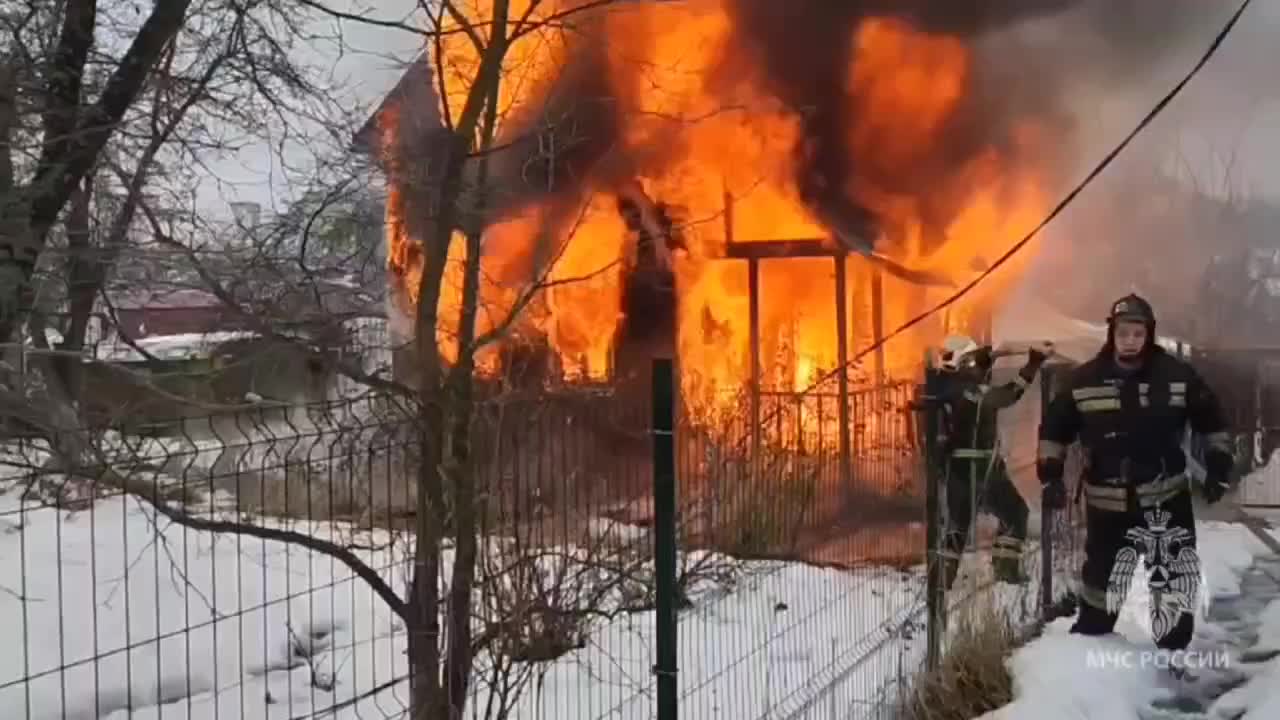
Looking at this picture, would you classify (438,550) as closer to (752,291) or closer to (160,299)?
(160,299)

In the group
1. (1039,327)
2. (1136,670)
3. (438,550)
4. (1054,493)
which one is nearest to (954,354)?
(1054,493)

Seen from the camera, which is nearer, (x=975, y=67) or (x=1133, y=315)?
(x=1133, y=315)

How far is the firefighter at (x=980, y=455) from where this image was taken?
6.31 m

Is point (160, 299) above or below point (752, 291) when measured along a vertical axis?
below

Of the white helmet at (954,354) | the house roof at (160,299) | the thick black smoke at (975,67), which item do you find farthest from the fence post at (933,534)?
the thick black smoke at (975,67)

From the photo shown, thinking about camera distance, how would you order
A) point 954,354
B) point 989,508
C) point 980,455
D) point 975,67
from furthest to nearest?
point 975,67 < point 954,354 < point 989,508 < point 980,455

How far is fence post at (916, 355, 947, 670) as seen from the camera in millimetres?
4898

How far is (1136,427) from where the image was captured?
188 inches

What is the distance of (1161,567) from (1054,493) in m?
0.53

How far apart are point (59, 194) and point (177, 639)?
269cm

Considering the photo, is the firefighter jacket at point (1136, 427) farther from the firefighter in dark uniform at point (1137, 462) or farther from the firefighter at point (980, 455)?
the firefighter at point (980, 455)

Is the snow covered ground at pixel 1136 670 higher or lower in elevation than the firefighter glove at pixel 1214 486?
lower

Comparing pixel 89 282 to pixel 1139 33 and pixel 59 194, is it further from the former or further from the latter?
pixel 1139 33

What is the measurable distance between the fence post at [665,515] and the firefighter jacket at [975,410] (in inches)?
151
